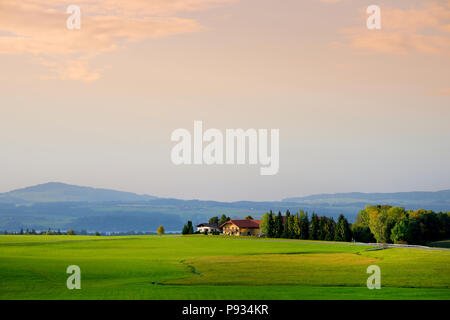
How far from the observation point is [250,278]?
48.7 metres

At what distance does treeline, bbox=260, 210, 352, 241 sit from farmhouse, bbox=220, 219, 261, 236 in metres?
31.8

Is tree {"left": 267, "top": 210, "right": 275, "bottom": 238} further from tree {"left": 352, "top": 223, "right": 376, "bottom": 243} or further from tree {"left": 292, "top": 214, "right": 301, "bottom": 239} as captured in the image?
tree {"left": 352, "top": 223, "right": 376, "bottom": 243}

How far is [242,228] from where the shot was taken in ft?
621

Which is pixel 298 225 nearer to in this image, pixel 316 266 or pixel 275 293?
pixel 316 266

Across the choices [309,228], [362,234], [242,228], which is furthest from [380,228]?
[242,228]

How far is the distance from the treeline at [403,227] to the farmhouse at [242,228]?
1699 inches

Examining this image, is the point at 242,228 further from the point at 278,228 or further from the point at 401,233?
the point at 401,233

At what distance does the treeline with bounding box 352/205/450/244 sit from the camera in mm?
128000

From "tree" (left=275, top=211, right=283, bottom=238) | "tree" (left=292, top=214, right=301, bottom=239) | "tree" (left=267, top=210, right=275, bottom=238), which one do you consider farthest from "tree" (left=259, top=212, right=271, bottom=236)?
"tree" (left=292, top=214, right=301, bottom=239)

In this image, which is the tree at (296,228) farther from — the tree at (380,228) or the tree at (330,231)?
the tree at (380,228)

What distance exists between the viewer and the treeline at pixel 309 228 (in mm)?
137500
